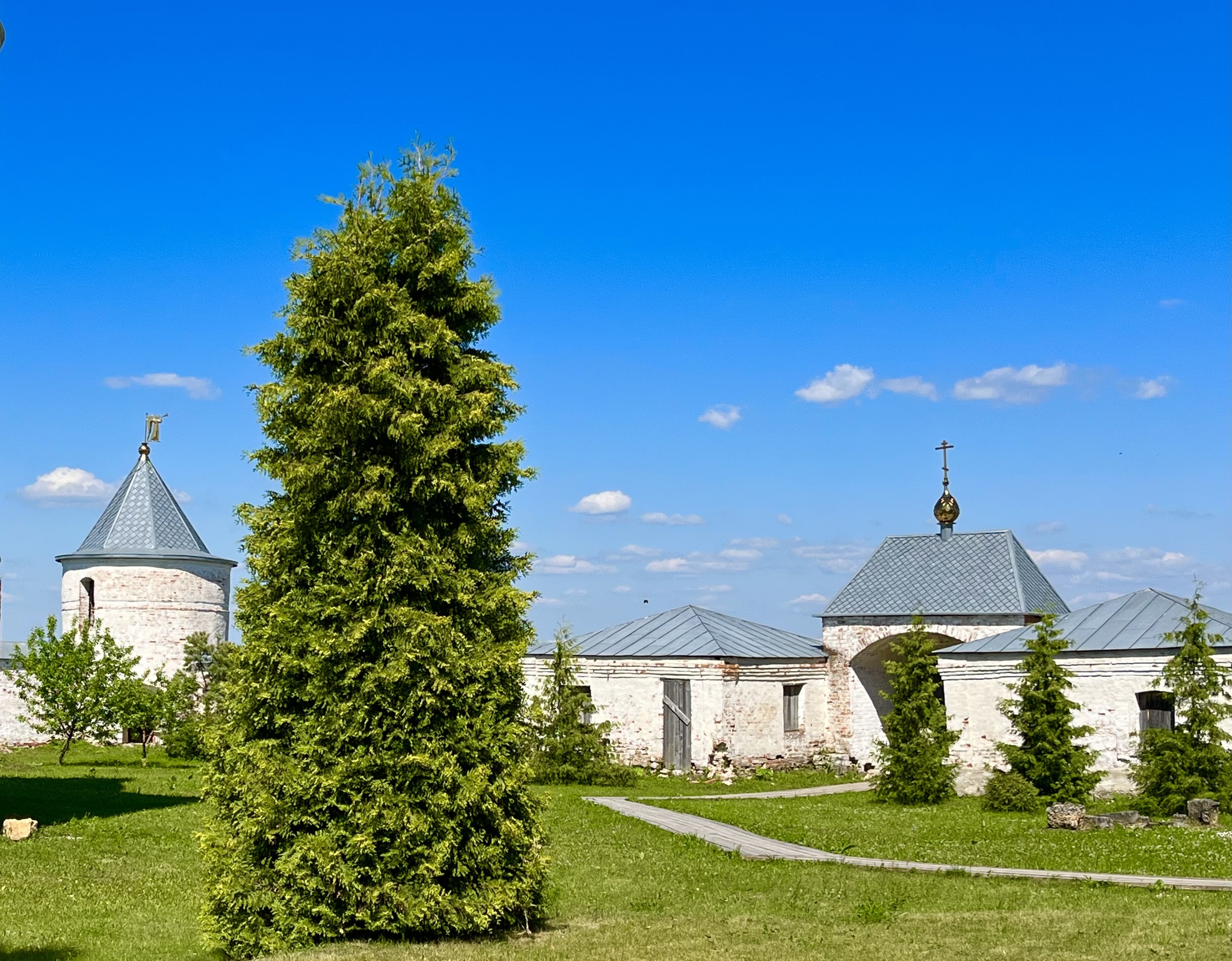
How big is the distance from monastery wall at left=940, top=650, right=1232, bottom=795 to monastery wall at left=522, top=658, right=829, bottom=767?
4.99m

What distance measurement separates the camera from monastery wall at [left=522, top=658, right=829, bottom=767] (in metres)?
29.5

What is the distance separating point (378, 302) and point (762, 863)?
353 inches

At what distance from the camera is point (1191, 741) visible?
68.5ft

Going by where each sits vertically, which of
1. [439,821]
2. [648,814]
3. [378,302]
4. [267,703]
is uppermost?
[378,302]

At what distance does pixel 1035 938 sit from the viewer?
10.7 meters

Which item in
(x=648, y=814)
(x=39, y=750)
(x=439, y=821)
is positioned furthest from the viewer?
(x=39, y=750)

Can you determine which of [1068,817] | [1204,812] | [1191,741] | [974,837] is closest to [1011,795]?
[1191,741]

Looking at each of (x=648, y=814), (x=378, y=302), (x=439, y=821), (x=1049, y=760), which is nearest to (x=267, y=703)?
(x=439, y=821)

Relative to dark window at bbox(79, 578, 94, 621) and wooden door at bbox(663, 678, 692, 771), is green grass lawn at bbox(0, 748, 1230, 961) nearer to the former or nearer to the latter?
wooden door at bbox(663, 678, 692, 771)

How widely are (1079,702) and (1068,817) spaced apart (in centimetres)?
636

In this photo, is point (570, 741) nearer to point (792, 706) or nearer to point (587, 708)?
point (587, 708)

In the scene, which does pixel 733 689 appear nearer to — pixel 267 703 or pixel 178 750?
pixel 178 750

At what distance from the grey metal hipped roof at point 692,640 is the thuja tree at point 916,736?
540 cm

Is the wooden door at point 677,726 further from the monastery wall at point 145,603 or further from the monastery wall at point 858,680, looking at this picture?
the monastery wall at point 145,603
